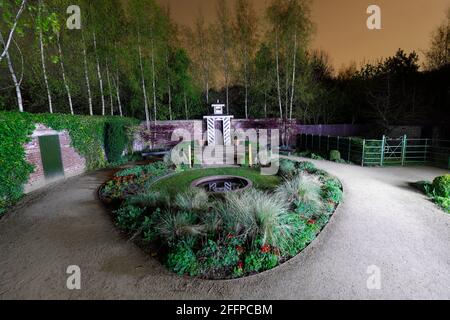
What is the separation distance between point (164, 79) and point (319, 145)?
11466mm

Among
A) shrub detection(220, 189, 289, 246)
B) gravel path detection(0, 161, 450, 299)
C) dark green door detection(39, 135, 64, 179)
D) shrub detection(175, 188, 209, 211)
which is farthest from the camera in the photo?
dark green door detection(39, 135, 64, 179)

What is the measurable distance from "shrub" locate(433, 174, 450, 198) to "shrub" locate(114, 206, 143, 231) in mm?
8136

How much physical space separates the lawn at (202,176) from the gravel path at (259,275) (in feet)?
7.16

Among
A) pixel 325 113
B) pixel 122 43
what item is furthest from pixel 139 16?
pixel 325 113

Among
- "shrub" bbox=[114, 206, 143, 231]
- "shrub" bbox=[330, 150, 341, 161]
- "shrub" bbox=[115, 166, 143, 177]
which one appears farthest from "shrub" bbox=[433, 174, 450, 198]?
"shrub" bbox=[115, 166, 143, 177]

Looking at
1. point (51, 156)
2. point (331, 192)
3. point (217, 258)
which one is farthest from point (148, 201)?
point (331, 192)

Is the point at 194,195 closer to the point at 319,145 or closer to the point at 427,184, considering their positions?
the point at 427,184

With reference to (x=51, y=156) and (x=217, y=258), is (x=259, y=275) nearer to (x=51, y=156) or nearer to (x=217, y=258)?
(x=217, y=258)

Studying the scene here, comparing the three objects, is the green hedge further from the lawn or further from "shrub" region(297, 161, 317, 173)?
"shrub" region(297, 161, 317, 173)

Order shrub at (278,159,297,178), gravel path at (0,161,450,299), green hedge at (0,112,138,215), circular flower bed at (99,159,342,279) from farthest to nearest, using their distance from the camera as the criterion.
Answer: shrub at (278,159,297,178)
green hedge at (0,112,138,215)
circular flower bed at (99,159,342,279)
gravel path at (0,161,450,299)

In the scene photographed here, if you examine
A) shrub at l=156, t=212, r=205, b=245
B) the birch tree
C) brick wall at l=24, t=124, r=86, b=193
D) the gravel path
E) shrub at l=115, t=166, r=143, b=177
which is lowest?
the gravel path

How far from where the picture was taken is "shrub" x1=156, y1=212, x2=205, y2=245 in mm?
3828

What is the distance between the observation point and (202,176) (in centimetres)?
825

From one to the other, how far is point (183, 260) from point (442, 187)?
24.3 feet
